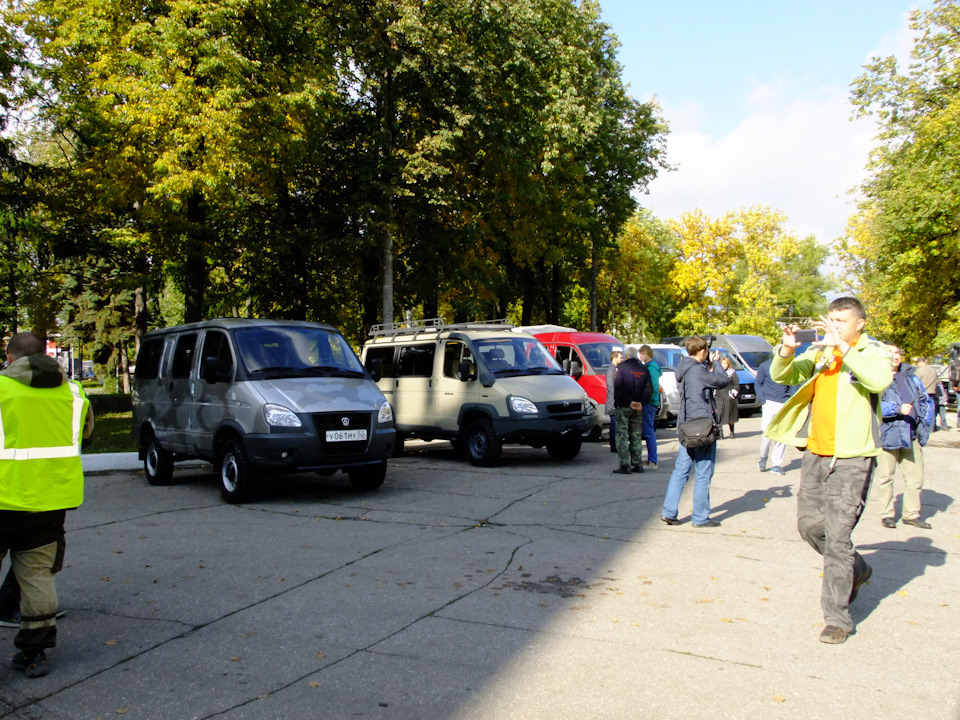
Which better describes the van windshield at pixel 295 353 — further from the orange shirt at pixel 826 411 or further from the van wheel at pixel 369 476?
the orange shirt at pixel 826 411

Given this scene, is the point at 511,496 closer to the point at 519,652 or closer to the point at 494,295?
the point at 519,652

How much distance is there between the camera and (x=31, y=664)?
15.4ft

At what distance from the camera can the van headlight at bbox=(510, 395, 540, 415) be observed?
43.1 feet

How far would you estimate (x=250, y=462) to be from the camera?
33.4 ft

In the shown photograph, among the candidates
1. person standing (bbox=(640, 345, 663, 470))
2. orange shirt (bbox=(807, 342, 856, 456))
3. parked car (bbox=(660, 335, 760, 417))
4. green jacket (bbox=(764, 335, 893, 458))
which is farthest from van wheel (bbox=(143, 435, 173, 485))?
parked car (bbox=(660, 335, 760, 417))

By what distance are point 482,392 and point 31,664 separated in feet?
30.4

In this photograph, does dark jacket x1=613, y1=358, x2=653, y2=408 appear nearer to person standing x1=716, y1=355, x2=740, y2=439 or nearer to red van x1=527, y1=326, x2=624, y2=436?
person standing x1=716, y1=355, x2=740, y2=439

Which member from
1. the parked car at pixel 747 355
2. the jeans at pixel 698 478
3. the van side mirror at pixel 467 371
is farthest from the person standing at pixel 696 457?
the parked car at pixel 747 355

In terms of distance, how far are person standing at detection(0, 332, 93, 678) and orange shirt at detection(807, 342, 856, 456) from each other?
4.39 m

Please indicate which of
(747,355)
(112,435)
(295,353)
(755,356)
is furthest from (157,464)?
(755,356)

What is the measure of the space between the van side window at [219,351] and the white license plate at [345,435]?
1584mm

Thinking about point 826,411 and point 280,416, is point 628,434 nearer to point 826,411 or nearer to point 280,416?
point 280,416

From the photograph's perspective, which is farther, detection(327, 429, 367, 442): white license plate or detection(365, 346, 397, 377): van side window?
detection(365, 346, 397, 377): van side window

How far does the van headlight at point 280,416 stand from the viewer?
10.1m
